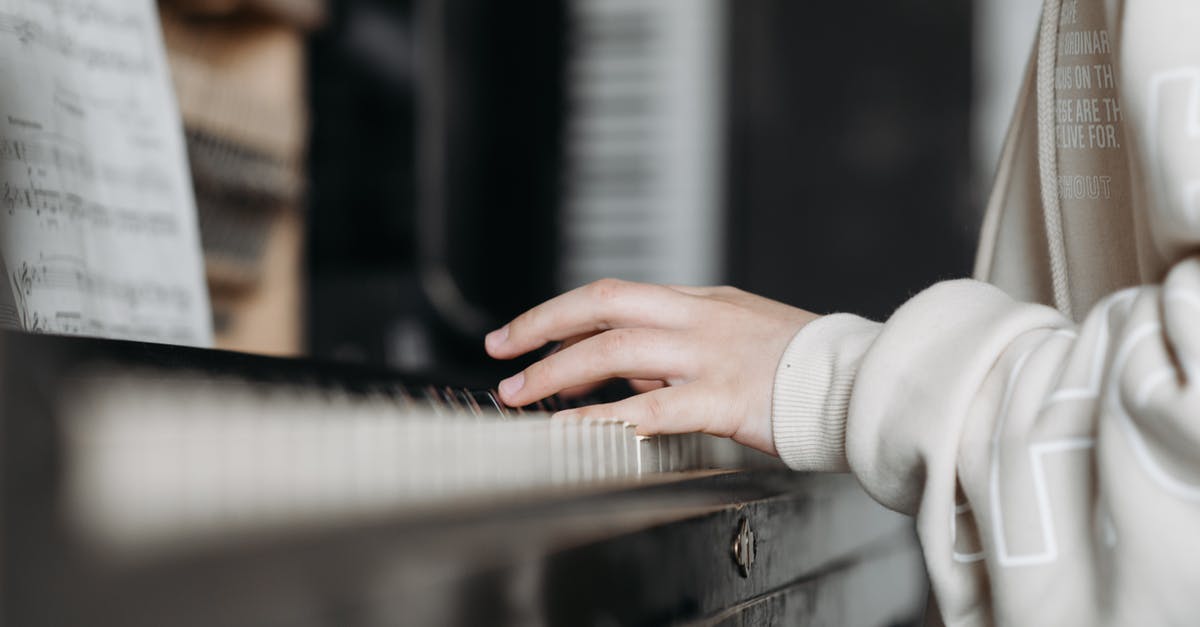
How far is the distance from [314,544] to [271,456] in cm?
3

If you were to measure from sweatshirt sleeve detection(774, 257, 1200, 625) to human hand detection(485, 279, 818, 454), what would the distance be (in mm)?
41

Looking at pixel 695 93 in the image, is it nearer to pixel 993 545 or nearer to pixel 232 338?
pixel 232 338

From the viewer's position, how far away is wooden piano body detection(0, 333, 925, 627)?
0.22 meters

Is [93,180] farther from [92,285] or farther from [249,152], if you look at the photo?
[249,152]

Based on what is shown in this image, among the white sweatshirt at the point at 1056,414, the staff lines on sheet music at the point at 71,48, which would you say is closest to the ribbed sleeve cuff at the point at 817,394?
the white sweatshirt at the point at 1056,414

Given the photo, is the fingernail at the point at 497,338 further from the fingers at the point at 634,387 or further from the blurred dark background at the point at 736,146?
the blurred dark background at the point at 736,146

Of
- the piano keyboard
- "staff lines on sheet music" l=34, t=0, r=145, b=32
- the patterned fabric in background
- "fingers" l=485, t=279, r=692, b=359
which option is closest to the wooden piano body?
the piano keyboard

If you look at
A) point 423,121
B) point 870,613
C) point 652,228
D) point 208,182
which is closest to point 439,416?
point 870,613

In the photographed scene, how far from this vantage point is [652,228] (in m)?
3.13

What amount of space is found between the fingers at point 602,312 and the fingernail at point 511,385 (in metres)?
0.08

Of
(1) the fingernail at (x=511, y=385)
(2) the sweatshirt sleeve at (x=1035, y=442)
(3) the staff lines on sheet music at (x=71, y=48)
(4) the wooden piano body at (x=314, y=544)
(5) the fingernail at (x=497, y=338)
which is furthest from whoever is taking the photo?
(3) the staff lines on sheet music at (x=71, y=48)

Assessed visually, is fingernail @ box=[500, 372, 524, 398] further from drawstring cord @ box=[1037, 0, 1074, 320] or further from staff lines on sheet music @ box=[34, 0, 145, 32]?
staff lines on sheet music @ box=[34, 0, 145, 32]

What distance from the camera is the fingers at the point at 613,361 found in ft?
2.06

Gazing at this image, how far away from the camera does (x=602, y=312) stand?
2.24ft
